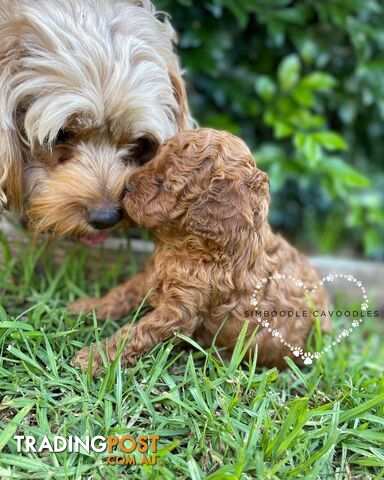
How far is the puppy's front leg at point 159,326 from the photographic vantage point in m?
2.62

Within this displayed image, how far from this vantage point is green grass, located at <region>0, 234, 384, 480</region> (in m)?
2.27

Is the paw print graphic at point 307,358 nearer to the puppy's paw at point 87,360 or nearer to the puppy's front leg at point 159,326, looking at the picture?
the puppy's front leg at point 159,326

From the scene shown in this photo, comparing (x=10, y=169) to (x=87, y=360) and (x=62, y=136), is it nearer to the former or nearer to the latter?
(x=62, y=136)

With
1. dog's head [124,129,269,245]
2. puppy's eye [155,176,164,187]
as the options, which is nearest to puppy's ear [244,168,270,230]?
dog's head [124,129,269,245]

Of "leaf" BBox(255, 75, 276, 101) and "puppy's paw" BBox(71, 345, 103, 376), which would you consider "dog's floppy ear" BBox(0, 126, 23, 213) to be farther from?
"leaf" BBox(255, 75, 276, 101)

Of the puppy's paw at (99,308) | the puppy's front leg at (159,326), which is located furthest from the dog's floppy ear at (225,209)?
the puppy's paw at (99,308)

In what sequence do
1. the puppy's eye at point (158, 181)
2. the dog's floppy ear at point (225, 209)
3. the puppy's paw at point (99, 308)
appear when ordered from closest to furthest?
the dog's floppy ear at point (225, 209), the puppy's eye at point (158, 181), the puppy's paw at point (99, 308)

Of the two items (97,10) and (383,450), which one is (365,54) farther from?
(383,450)

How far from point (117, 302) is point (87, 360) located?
1.72ft

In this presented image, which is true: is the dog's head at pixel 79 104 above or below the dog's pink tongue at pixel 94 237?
above

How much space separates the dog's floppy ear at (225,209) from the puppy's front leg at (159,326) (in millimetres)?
284

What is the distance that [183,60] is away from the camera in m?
4.16

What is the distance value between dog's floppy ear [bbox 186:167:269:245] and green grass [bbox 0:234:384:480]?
1.64 feet

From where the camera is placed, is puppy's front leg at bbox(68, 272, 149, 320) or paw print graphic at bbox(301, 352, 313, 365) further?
puppy's front leg at bbox(68, 272, 149, 320)
